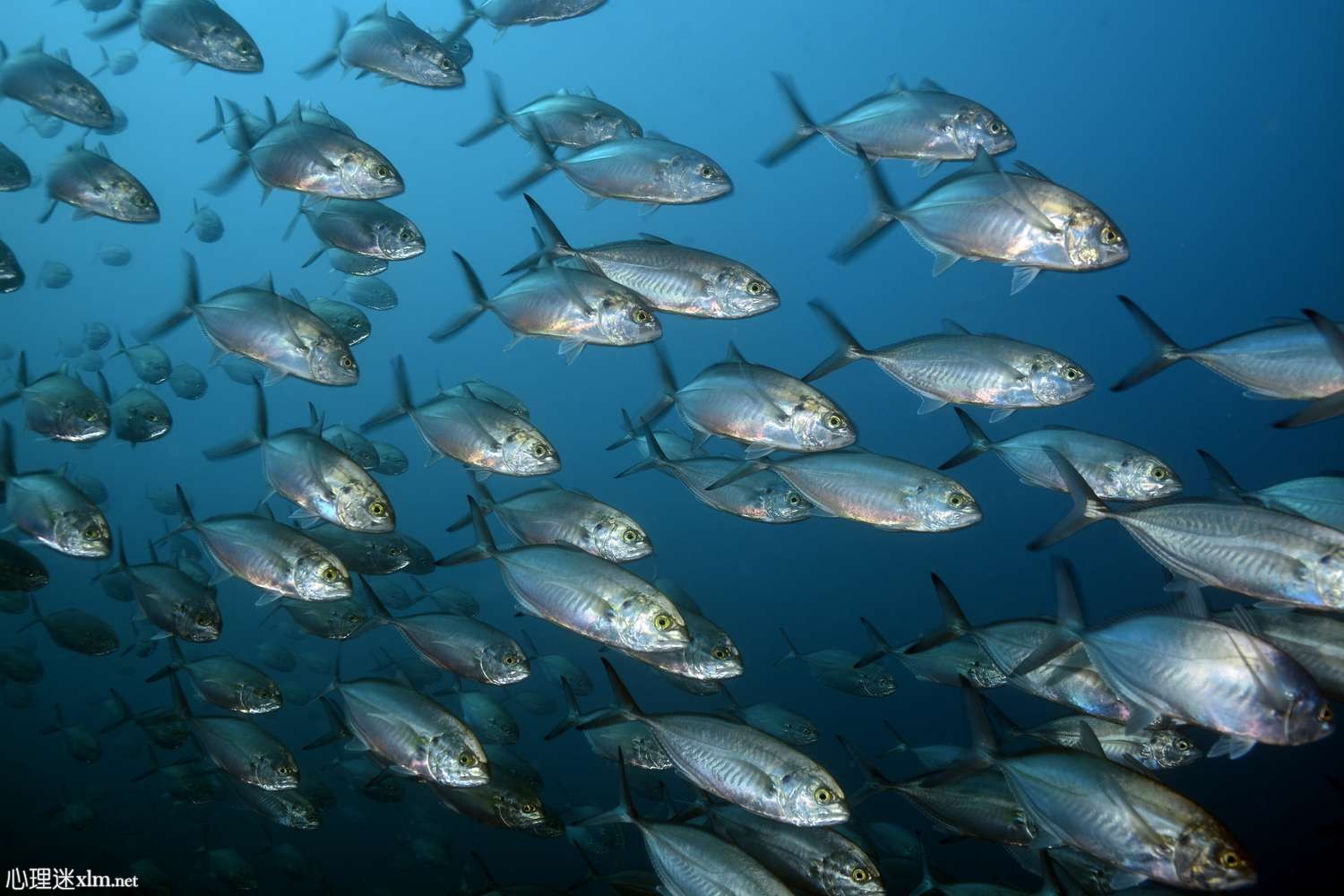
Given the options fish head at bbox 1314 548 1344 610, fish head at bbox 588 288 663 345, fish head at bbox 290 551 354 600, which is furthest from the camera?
fish head at bbox 588 288 663 345

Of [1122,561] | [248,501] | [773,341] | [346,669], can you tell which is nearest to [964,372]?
[346,669]

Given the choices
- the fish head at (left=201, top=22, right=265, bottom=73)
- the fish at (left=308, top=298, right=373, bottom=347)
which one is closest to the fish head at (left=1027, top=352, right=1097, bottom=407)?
the fish head at (left=201, top=22, right=265, bottom=73)

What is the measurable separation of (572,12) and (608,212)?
114ft

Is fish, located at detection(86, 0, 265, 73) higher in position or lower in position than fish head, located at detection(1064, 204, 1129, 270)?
lower

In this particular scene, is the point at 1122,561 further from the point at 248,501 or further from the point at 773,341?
the point at 248,501

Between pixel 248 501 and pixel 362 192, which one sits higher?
pixel 362 192

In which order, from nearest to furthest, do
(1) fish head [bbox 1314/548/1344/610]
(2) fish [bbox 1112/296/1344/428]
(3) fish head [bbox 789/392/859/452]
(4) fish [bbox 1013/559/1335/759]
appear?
1. (4) fish [bbox 1013/559/1335/759]
2. (1) fish head [bbox 1314/548/1344/610]
3. (2) fish [bbox 1112/296/1344/428]
4. (3) fish head [bbox 789/392/859/452]

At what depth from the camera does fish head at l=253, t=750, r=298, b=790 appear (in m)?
4.67

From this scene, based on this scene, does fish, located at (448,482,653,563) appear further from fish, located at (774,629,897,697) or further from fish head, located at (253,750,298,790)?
fish, located at (774,629,897,697)

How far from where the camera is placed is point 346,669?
29266mm

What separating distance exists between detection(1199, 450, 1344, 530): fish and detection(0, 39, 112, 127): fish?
22.0 ft

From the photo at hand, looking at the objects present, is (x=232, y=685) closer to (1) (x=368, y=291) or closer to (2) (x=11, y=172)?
(2) (x=11, y=172)

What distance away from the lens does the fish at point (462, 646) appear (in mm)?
4215

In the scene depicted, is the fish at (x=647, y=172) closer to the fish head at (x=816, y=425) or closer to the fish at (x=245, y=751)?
the fish head at (x=816, y=425)
